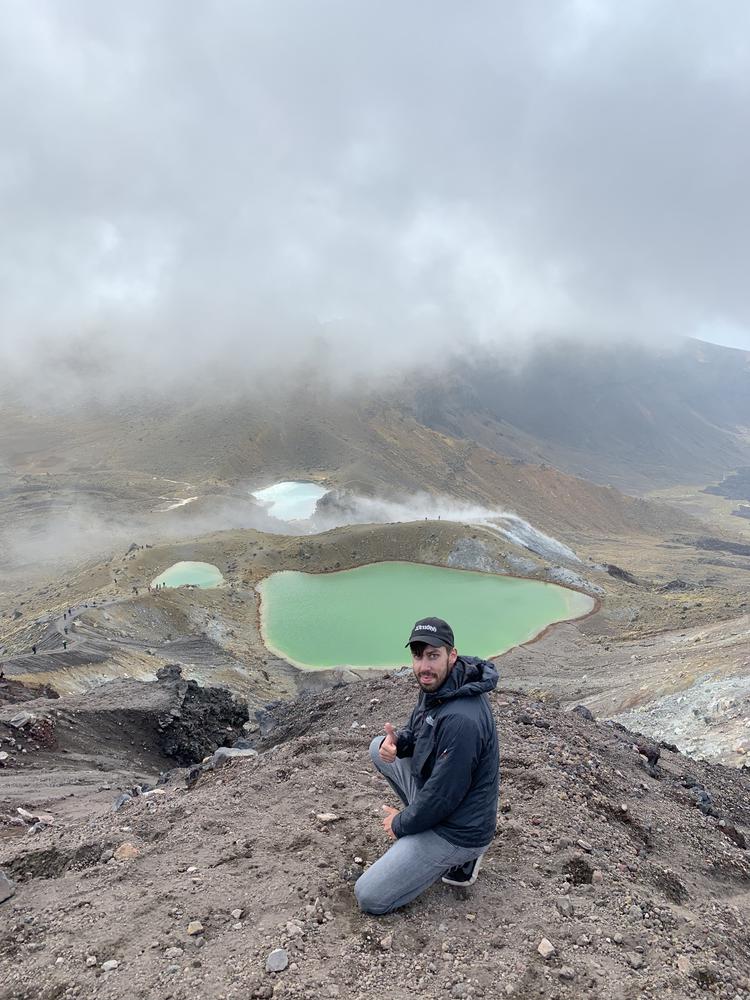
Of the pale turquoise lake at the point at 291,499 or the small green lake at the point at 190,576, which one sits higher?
the pale turquoise lake at the point at 291,499

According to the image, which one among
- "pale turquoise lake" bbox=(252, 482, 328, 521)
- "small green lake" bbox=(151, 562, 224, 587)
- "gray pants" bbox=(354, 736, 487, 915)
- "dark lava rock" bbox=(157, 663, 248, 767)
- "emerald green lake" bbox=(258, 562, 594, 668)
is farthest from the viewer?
"pale turquoise lake" bbox=(252, 482, 328, 521)

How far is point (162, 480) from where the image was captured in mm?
92312

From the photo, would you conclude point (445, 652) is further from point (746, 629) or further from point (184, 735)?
point (746, 629)

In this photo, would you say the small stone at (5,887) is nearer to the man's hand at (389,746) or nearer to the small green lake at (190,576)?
the man's hand at (389,746)

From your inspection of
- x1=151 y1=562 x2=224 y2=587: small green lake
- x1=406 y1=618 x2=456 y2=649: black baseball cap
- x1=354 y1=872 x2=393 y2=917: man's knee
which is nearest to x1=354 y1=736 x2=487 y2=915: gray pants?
x1=354 y1=872 x2=393 y2=917: man's knee

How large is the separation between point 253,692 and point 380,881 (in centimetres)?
2364

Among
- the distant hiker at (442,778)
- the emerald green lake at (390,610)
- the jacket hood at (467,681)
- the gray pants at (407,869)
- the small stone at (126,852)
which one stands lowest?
the emerald green lake at (390,610)

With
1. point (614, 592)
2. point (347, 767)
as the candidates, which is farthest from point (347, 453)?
point (347, 767)

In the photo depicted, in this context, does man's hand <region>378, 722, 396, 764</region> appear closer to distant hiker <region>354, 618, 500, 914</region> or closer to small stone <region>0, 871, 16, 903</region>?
distant hiker <region>354, 618, 500, 914</region>

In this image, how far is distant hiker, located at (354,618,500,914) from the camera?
421 cm

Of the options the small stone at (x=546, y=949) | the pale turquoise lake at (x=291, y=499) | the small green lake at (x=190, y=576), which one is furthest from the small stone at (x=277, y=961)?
the pale turquoise lake at (x=291, y=499)

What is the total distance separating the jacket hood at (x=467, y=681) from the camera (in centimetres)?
425

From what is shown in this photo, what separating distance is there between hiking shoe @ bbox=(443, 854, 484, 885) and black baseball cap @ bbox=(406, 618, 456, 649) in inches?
76.4

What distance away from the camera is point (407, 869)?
14.7 ft
